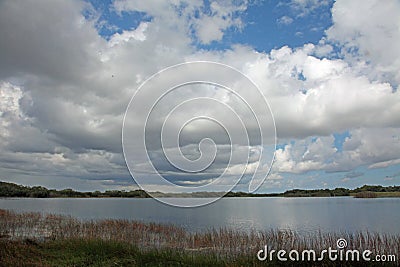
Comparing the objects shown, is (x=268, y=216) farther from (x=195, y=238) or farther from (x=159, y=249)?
(x=159, y=249)

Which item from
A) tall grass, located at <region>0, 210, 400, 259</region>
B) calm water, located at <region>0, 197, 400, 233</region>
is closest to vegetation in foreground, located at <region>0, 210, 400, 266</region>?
tall grass, located at <region>0, 210, 400, 259</region>

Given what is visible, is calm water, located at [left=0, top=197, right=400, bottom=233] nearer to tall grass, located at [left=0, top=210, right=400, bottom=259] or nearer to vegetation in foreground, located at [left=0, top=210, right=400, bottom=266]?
tall grass, located at [left=0, top=210, right=400, bottom=259]

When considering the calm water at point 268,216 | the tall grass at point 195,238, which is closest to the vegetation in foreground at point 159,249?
the tall grass at point 195,238

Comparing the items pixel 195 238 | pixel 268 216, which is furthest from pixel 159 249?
pixel 268 216

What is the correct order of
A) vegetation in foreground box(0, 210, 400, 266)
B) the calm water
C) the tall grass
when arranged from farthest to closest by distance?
1. the calm water
2. the tall grass
3. vegetation in foreground box(0, 210, 400, 266)

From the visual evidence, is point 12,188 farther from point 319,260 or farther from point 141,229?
point 319,260

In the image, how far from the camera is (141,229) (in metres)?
24.9

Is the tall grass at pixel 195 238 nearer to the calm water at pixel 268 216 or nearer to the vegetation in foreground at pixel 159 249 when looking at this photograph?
the vegetation in foreground at pixel 159 249

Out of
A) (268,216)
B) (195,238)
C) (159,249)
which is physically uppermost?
(195,238)

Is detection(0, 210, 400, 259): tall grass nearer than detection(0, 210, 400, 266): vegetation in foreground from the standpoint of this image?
No

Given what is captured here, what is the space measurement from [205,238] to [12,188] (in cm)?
13202

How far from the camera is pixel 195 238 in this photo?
2084 centimetres

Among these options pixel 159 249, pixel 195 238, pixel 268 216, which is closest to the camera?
pixel 159 249

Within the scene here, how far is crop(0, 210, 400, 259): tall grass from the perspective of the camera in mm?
15109
